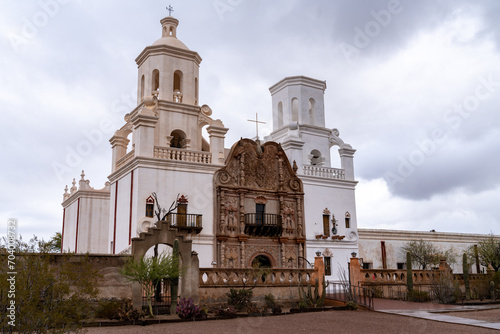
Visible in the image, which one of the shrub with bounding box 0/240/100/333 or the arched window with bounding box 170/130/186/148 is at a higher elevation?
the arched window with bounding box 170/130/186/148

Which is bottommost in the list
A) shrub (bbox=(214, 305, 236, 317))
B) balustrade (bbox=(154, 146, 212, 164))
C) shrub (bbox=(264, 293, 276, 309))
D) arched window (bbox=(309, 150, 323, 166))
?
shrub (bbox=(214, 305, 236, 317))

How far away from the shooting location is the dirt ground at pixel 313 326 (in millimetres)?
14125

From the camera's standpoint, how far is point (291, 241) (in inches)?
1217

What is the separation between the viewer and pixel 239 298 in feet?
64.1

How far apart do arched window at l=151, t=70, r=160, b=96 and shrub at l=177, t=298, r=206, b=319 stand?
1767 centimetres

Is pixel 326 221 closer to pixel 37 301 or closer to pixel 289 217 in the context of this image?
pixel 289 217

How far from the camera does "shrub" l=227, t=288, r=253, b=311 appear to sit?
63.3ft

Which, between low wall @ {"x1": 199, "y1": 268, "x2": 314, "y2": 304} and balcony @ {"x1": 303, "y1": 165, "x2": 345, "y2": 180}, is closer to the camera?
A: low wall @ {"x1": 199, "y1": 268, "x2": 314, "y2": 304}

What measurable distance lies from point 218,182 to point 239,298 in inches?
419

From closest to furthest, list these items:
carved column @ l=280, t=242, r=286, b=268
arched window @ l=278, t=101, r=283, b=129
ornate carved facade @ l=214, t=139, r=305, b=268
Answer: ornate carved facade @ l=214, t=139, r=305, b=268 < carved column @ l=280, t=242, r=286, b=268 < arched window @ l=278, t=101, r=283, b=129

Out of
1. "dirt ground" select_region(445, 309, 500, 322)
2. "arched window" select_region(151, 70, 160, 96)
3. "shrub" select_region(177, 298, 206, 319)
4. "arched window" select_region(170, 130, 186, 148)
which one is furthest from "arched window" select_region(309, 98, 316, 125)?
"shrub" select_region(177, 298, 206, 319)

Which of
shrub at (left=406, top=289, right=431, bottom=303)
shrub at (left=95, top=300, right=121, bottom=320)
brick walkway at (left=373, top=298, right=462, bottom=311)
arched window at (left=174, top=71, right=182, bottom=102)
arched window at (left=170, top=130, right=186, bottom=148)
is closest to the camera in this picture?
shrub at (left=95, top=300, right=121, bottom=320)

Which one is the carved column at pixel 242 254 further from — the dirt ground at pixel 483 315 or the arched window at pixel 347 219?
the dirt ground at pixel 483 315

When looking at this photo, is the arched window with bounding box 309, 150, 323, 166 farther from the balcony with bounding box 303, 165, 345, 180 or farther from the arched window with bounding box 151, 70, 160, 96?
the arched window with bounding box 151, 70, 160, 96
